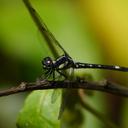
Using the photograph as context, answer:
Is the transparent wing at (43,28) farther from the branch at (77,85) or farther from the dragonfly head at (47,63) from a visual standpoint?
the branch at (77,85)

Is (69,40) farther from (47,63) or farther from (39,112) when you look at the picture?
(39,112)

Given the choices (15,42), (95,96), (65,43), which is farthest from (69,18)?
(95,96)

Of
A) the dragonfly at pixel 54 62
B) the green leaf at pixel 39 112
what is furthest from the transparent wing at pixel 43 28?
the green leaf at pixel 39 112

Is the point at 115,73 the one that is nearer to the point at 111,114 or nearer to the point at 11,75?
the point at 111,114

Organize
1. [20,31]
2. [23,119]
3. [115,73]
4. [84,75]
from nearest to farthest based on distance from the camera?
[23,119] < [20,31] < [84,75] < [115,73]

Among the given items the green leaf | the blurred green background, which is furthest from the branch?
the blurred green background

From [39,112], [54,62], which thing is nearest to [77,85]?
[39,112]
